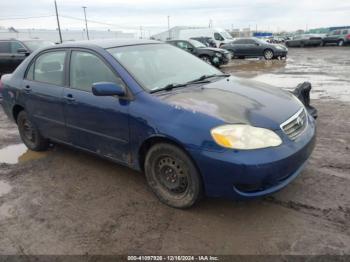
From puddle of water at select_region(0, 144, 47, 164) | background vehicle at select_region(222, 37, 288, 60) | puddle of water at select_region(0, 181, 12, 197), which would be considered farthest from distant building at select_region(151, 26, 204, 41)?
puddle of water at select_region(0, 181, 12, 197)

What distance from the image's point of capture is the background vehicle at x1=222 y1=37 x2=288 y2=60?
2169 centimetres

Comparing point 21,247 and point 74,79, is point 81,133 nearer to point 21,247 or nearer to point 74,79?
point 74,79

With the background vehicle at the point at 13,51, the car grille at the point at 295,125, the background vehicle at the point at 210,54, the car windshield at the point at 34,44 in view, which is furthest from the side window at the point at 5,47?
the car grille at the point at 295,125

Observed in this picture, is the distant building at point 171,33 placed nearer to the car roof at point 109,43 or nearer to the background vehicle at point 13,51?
the background vehicle at point 13,51

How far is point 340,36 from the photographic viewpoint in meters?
33.9

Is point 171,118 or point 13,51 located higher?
point 171,118

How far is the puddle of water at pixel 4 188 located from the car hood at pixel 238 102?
7.34 ft

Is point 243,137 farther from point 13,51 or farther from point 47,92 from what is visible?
point 13,51

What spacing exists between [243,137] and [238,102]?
542 mm

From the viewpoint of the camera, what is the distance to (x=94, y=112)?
3.76 metres

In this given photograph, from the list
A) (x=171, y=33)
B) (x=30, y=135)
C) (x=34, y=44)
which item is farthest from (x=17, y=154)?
(x=171, y=33)

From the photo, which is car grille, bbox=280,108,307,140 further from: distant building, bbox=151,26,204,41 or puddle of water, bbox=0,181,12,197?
distant building, bbox=151,26,204,41

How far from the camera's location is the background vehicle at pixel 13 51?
1261 centimetres

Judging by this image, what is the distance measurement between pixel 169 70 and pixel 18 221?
2308mm
